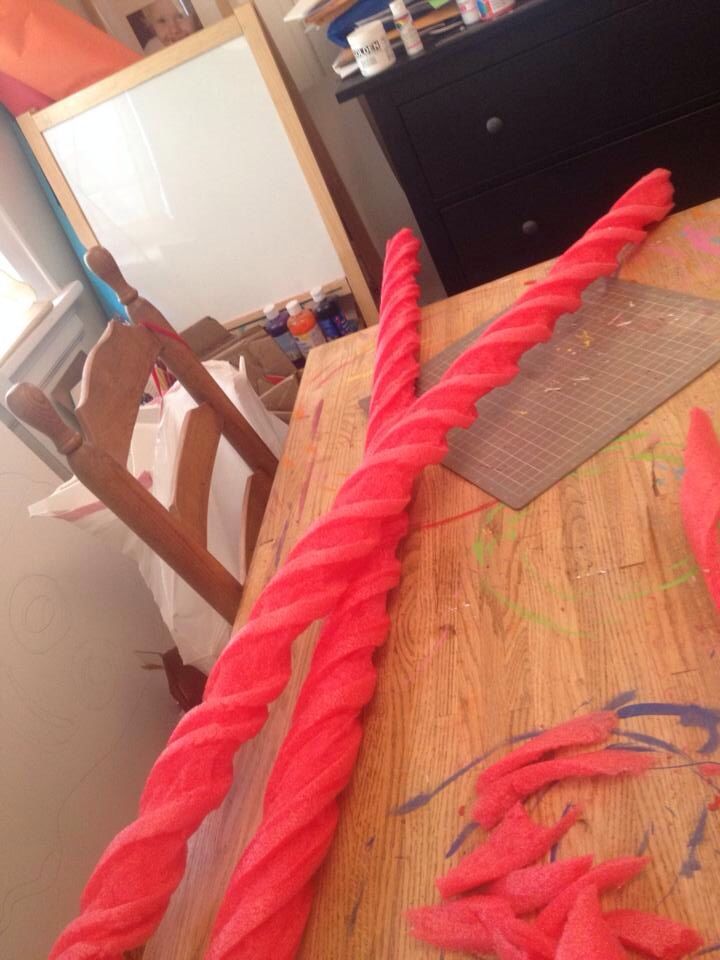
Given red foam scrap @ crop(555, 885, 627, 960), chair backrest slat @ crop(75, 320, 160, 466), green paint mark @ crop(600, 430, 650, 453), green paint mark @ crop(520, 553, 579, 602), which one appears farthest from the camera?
chair backrest slat @ crop(75, 320, 160, 466)

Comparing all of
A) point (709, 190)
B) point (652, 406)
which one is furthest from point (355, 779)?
point (709, 190)

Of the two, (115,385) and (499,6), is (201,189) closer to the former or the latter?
(499,6)

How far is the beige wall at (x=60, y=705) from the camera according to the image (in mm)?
1086

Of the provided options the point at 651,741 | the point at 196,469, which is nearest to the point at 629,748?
the point at 651,741

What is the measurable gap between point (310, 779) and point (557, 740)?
0.18m

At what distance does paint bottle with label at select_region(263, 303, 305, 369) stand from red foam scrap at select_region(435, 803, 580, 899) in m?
1.45

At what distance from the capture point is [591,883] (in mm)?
425

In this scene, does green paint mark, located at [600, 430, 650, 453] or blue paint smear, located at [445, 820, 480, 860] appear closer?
blue paint smear, located at [445, 820, 480, 860]

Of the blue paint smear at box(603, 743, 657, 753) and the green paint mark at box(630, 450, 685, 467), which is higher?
the green paint mark at box(630, 450, 685, 467)

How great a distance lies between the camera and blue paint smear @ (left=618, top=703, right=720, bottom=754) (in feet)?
1.51

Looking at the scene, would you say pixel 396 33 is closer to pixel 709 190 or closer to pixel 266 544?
pixel 709 190

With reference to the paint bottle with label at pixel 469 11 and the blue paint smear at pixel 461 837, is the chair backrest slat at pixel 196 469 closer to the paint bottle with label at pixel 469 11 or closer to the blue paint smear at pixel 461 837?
the blue paint smear at pixel 461 837

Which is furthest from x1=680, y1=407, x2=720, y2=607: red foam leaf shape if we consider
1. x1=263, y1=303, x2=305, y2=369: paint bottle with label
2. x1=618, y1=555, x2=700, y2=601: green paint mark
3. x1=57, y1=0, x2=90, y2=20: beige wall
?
x1=57, y1=0, x2=90, y2=20: beige wall

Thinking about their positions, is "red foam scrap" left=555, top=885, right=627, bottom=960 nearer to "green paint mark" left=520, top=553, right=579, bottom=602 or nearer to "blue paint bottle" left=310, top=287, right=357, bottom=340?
"green paint mark" left=520, top=553, right=579, bottom=602
